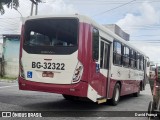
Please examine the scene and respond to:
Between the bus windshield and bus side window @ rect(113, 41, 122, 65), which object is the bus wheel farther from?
the bus windshield

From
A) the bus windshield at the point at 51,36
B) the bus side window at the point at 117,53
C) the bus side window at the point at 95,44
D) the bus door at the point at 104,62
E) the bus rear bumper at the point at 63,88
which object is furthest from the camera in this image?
the bus side window at the point at 117,53

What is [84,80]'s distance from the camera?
10.1 metres

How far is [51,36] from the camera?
35.5ft

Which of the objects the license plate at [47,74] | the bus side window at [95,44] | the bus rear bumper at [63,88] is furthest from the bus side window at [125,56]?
the license plate at [47,74]

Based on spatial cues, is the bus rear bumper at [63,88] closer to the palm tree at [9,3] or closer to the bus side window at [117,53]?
the bus side window at [117,53]

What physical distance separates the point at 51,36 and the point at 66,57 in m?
1.04

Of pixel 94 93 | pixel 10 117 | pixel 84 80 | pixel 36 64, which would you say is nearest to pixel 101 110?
pixel 94 93

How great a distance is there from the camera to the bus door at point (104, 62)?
11445 millimetres

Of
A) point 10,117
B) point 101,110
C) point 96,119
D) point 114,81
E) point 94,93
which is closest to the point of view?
point 10,117

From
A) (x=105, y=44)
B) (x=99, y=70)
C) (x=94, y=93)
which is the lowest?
(x=94, y=93)

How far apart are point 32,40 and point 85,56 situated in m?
2.15

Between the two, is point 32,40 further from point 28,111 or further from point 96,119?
point 96,119

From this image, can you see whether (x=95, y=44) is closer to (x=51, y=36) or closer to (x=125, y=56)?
(x=51, y=36)

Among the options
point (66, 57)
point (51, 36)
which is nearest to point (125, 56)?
point (51, 36)
